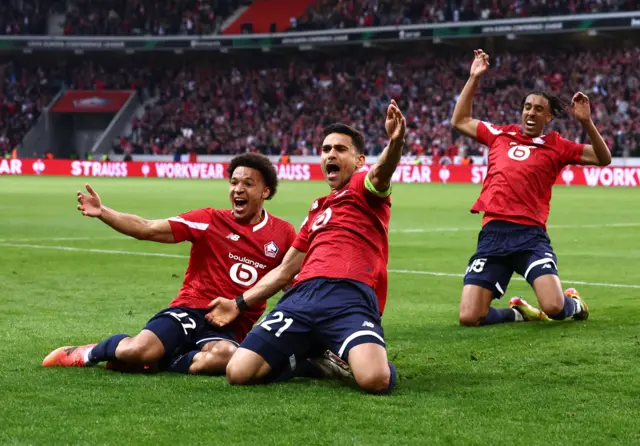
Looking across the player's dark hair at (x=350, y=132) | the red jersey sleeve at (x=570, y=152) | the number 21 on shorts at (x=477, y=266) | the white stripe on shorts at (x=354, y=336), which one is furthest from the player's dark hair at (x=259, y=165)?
the red jersey sleeve at (x=570, y=152)

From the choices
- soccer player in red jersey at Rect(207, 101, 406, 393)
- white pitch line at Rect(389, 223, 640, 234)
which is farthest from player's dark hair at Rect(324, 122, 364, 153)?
white pitch line at Rect(389, 223, 640, 234)

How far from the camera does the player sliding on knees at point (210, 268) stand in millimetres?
6879

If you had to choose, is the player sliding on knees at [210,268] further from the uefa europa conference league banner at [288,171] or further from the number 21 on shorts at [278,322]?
the uefa europa conference league banner at [288,171]

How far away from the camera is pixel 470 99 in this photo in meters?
9.62

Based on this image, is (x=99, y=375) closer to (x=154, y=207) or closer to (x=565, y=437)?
(x=565, y=437)

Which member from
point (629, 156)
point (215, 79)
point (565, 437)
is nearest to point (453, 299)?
point (565, 437)

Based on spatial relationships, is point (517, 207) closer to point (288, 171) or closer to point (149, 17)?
point (288, 171)

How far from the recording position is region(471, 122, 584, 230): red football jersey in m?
9.62

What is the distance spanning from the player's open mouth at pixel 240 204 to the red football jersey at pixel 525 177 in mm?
3159

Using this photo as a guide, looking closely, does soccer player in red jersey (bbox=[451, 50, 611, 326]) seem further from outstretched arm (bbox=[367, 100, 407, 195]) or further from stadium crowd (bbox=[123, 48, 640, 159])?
stadium crowd (bbox=[123, 48, 640, 159])

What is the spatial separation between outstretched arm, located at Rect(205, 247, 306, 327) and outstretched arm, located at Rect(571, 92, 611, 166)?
2832 mm

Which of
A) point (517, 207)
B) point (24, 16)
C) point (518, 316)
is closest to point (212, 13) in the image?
point (24, 16)

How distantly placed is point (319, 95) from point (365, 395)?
52.6 metres

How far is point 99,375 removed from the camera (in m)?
6.71
